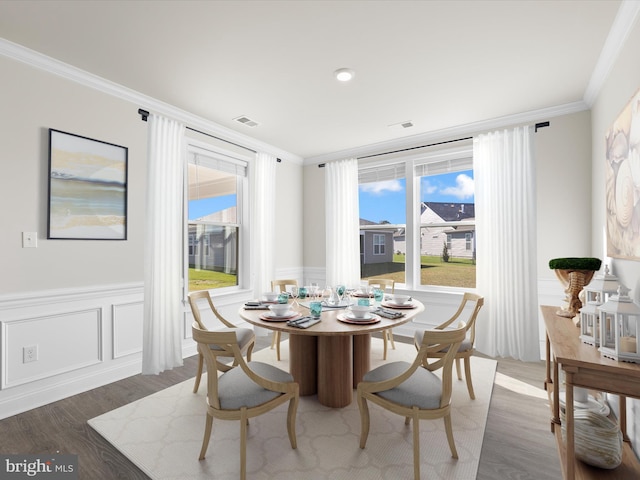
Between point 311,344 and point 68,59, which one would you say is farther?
point 311,344

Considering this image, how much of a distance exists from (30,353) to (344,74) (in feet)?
11.4

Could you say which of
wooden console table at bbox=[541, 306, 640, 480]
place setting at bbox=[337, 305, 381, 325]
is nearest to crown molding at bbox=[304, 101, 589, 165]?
wooden console table at bbox=[541, 306, 640, 480]

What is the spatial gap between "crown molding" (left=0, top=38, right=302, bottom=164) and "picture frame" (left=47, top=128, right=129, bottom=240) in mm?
500

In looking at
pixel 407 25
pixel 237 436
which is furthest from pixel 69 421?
pixel 407 25

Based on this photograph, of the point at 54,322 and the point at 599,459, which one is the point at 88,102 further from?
the point at 599,459

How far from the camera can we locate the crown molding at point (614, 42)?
6.64 feet

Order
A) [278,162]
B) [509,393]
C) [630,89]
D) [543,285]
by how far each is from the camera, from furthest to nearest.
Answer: [278,162], [543,285], [509,393], [630,89]

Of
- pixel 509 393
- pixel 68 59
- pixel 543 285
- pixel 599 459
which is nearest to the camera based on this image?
pixel 599 459

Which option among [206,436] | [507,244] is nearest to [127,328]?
[206,436]

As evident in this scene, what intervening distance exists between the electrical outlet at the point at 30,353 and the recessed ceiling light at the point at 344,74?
3.41m

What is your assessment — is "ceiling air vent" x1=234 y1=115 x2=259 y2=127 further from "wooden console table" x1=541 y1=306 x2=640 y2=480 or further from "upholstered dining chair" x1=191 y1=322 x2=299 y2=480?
"wooden console table" x1=541 y1=306 x2=640 y2=480

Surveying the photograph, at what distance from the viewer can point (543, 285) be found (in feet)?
11.9

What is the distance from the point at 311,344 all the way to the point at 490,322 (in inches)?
91.0

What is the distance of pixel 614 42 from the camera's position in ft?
7.63
